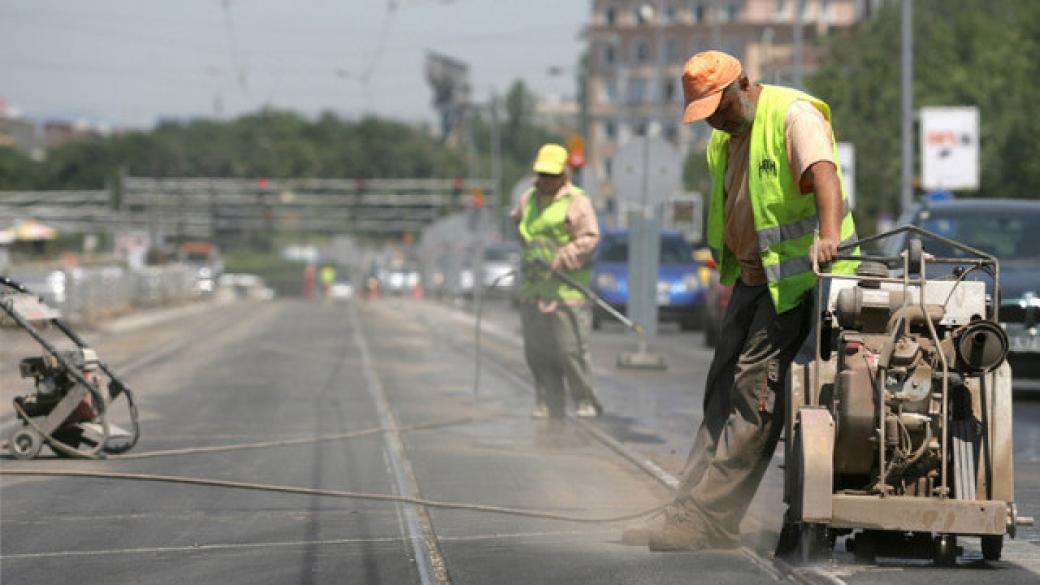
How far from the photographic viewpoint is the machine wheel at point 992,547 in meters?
7.03

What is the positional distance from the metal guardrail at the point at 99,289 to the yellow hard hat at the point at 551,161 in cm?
1280

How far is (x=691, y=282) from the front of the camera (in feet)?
105

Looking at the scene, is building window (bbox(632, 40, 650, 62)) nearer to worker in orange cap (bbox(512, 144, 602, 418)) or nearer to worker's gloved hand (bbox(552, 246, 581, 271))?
worker in orange cap (bbox(512, 144, 602, 418))

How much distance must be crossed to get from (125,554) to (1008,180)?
124 feet

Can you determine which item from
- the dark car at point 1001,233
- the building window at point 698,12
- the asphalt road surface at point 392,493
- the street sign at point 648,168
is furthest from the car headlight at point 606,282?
the building window at point 698,12

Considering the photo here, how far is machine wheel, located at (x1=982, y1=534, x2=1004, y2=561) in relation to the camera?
703 cm

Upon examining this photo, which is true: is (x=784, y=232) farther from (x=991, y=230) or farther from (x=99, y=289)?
(x=99, y=289)

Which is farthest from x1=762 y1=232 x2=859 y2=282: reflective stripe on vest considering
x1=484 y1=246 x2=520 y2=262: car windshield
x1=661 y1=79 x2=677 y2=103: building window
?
x1=661 y1=79 x2=677 y2=103: building window

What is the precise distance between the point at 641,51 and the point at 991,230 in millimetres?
131322

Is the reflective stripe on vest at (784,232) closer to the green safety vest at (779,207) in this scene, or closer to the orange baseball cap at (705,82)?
the green safety vest at (779,207)

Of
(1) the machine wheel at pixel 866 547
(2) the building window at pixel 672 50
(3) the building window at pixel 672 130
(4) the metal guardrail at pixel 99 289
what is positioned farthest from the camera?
(2) the building window at pixel 672 50

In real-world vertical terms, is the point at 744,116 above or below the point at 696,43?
below

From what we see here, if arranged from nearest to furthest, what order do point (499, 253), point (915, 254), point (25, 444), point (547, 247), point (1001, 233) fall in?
point (915, 254) → point (25, 444) → point (547, 247) → point (1001, 233) → point (499, 253)

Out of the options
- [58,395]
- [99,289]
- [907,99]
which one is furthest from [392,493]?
[99,289]
